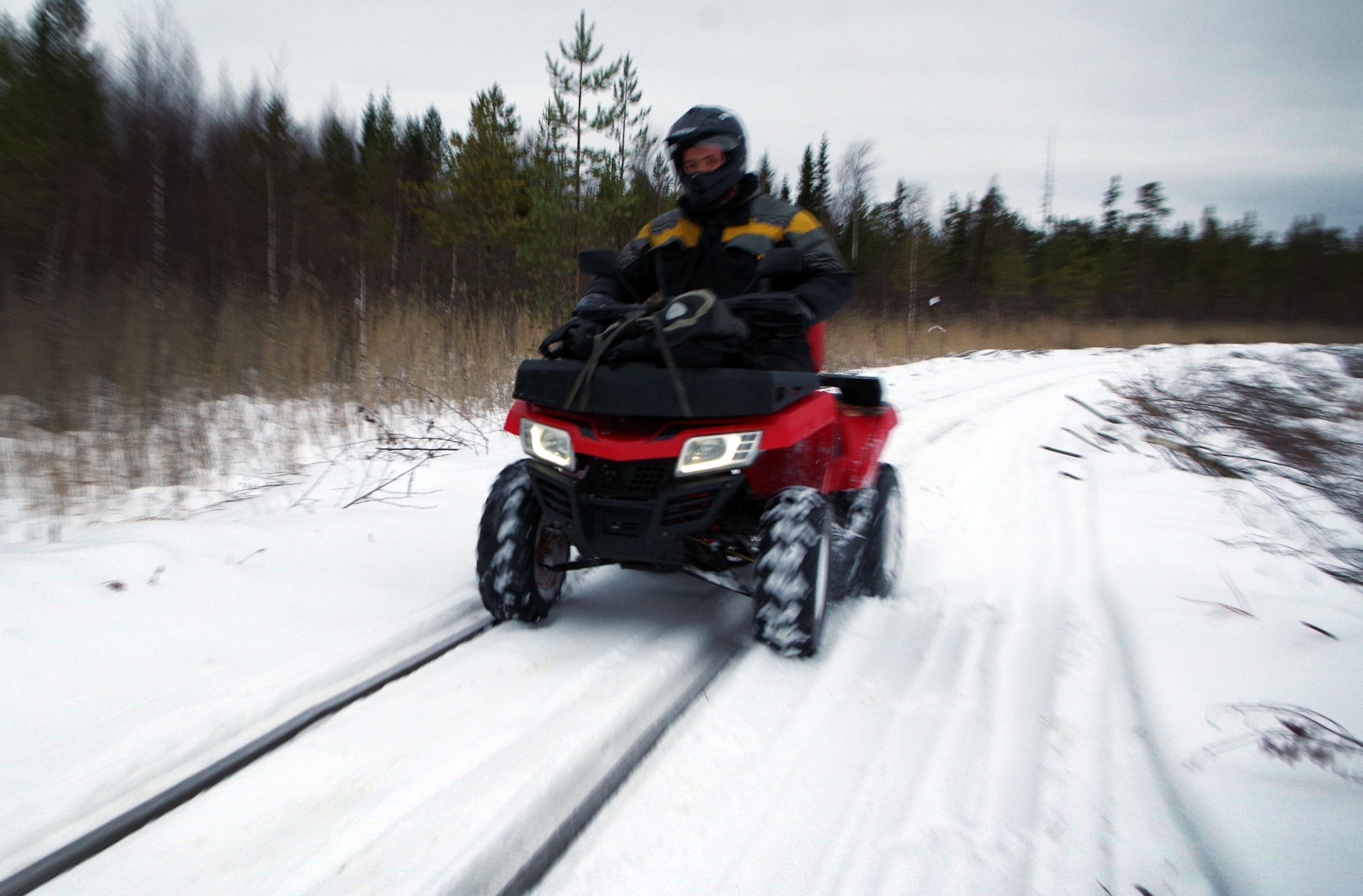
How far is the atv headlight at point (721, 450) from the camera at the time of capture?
234 centimetres

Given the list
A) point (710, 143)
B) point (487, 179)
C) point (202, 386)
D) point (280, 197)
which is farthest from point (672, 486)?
point (487, 179)

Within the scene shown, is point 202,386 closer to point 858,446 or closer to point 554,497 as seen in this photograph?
point 554,497

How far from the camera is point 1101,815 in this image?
170 cm

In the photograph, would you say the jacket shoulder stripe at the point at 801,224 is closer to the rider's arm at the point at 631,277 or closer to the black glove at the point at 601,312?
the rider's arm at the point at 631,277

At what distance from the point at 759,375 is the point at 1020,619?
4.86 ft

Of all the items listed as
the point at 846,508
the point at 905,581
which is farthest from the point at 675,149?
the point at 905,581

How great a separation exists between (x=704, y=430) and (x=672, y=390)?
0.16m

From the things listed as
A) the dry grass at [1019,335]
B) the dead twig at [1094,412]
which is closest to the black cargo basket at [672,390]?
the dead twig at [1094,412]

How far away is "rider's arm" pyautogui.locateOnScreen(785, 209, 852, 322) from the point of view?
274cm

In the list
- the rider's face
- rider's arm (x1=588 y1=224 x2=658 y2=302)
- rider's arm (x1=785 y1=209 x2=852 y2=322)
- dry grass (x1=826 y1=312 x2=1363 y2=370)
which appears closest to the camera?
rider's arm (x1=785 y1=209 x2=852 y2=322)

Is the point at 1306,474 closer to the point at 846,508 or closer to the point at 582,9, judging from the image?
the point at 846,508

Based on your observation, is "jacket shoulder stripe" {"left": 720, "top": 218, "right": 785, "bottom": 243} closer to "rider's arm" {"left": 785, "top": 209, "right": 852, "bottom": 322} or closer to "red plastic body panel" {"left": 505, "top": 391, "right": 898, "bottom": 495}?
"rider's arm" {"left": 785, "top": 209, "right": 852, "bottom": 322}

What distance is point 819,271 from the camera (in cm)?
285

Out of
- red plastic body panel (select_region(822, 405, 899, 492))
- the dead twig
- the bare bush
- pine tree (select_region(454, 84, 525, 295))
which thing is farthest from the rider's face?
pine tree (select_region(454, 84, 525, 295))
